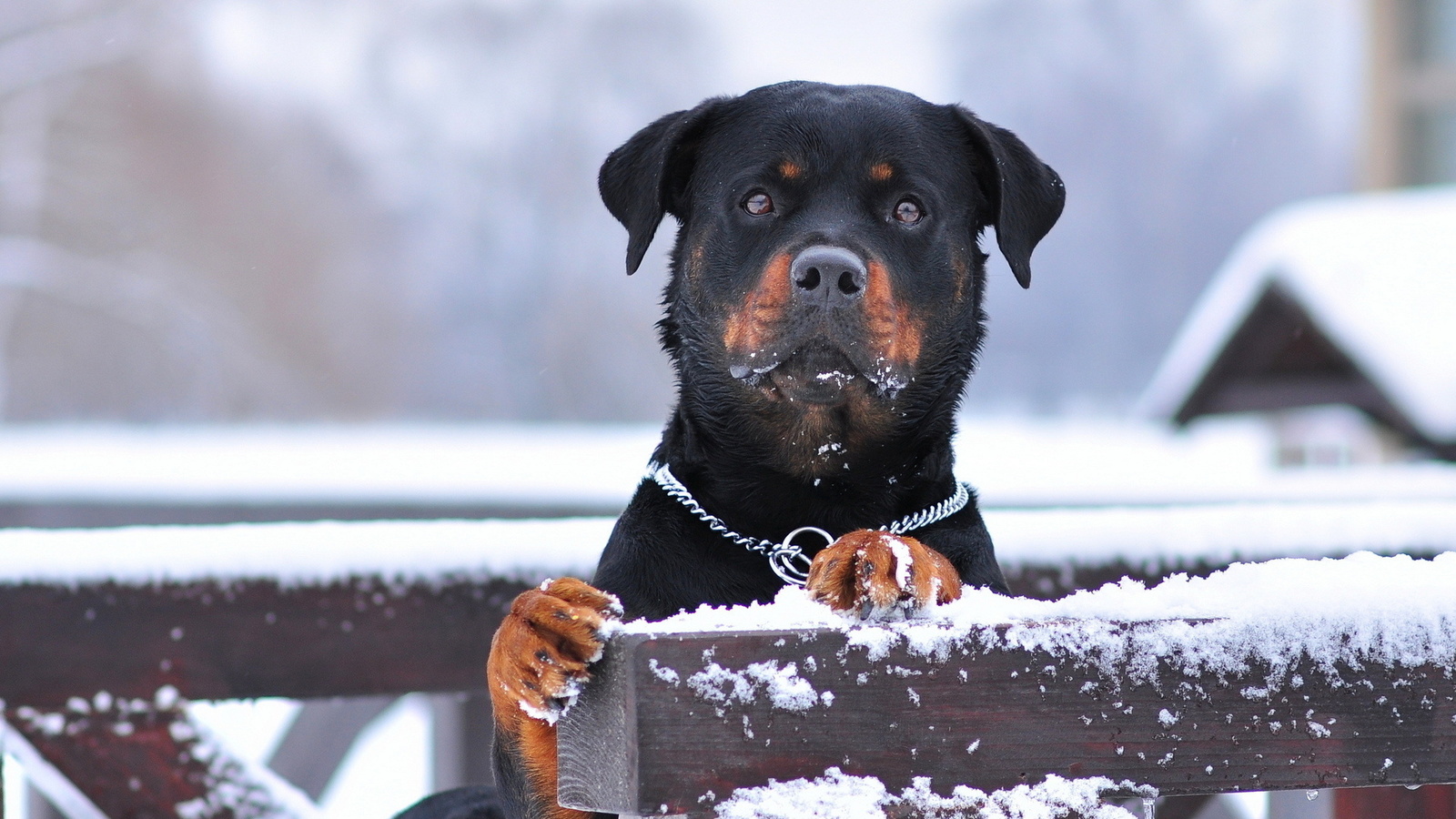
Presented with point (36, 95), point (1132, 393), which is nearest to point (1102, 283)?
point (1132, 393)

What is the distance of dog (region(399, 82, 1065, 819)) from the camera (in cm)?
244

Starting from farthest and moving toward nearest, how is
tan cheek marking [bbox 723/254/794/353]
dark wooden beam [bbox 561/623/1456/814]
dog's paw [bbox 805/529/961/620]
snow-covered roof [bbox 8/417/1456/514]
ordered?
snow-covered roof [bbox 8/417/1456/514]
tan cheek marking [bbox 723/254/794/353]
dog's paw [bbox 805/529/961/620]
dark wooden beam [bbox 561/623/1456/814]

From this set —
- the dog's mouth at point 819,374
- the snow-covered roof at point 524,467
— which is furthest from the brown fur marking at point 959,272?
the snow-covered roof at point 524,467

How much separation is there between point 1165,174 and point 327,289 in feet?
63.1

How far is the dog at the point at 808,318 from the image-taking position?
96.1 inches

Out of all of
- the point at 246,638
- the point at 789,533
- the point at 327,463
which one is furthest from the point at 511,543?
the point at 327,463

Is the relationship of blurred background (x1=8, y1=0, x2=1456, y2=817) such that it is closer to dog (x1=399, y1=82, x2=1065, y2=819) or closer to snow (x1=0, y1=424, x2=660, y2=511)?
snow (x1=0, y1=424, x2=660, y2=511)

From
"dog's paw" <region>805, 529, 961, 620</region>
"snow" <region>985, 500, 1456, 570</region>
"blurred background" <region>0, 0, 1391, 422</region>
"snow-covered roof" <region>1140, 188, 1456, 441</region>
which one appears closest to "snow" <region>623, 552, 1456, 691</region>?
"dog's paw" <region>805, 529, 961, 620</region>

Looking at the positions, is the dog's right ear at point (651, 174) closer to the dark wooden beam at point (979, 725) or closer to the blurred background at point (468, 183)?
the dark wooden beam at point (979, 725)

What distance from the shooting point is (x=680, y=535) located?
2.43 metres

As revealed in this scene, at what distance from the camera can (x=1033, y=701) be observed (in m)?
1.35

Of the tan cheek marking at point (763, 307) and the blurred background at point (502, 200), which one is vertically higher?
the blurred background at point (502, 200)

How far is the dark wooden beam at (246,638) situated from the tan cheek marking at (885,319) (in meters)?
0.92

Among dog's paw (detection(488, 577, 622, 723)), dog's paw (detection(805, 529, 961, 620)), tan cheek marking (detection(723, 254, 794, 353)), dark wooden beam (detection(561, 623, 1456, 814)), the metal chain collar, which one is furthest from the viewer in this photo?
tan cheek marking (detection(723, 254, 794, 353))
